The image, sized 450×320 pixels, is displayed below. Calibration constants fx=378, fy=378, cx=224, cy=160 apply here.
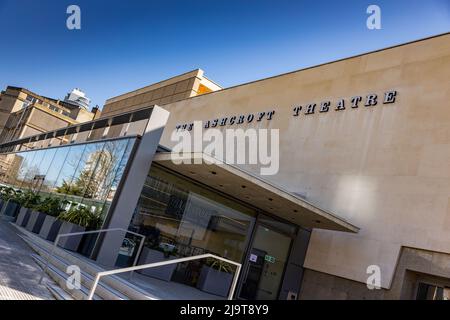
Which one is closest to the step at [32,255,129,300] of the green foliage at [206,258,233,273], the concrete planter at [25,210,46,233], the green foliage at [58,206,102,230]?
the green foliage at [58,206,102,230]

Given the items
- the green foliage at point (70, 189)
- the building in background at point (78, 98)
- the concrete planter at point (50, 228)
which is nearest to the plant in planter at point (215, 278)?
the concrete planter at point (50, 228)

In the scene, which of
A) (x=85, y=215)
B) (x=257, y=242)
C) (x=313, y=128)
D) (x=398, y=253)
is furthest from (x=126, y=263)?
(x=313, y=128)

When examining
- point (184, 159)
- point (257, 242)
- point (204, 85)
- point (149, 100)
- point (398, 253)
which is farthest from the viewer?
point (149, 100)

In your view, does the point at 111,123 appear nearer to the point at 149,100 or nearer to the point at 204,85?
the point at 204,85

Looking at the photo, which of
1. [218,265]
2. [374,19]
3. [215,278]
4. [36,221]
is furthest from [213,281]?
[374,19]

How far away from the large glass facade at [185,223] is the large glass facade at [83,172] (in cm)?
102

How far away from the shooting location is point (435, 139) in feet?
39.5

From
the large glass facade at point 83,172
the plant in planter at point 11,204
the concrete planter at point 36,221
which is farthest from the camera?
the plant in planter at point 11,204

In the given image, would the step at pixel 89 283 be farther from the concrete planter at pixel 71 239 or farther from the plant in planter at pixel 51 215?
the plant in planter at pixel 51 215

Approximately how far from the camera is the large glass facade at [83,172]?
36.9 feet

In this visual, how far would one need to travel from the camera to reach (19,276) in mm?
6781

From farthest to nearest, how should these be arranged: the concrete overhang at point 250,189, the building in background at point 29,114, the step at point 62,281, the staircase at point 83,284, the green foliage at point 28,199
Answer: the building in background at point 29,114
the green foliage at point 28,199
the concrete overhang at point 250,189
the staircase at point 83,284
the step at point 62,281

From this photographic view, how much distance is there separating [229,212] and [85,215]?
4.91m

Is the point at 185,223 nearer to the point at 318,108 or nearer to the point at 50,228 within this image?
the point at 50,228
